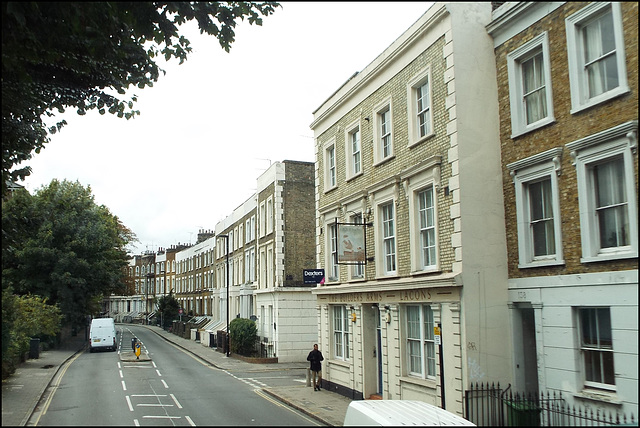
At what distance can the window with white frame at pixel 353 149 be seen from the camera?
21.3 meters

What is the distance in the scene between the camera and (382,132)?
64.3 ft

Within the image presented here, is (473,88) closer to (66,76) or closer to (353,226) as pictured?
(353,226)

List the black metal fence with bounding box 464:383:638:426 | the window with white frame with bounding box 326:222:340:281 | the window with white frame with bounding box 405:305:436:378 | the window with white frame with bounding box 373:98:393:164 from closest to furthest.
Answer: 1. the black metal fence with bounding box 464:383:638:426
2. the window with white frame with bounding box 405:305:436:378
3. the window with white frame with bounding box 373:98:393:164
4. the window with white frame with bounding box 326:222:340:281

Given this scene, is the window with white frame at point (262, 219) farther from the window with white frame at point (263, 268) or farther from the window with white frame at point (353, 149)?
the window with white frame at point (353, 149)

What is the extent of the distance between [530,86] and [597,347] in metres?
6.18

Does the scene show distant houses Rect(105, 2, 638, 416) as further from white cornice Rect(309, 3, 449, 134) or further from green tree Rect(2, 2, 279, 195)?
green tree Rect(2, 2, 279, 195)

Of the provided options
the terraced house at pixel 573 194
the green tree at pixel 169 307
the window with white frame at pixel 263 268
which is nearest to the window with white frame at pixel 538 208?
the terraced house at pixel 573 194

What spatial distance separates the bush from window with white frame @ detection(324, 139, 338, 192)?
16.5m

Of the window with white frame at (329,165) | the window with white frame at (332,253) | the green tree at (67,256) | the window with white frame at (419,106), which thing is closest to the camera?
the window with white frame at (419,106)

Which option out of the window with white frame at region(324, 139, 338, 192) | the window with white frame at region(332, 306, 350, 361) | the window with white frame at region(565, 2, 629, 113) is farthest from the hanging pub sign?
the window with white frame at region(565, 2, 629, 113)

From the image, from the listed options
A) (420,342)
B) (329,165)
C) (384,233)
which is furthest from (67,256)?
(420,342)

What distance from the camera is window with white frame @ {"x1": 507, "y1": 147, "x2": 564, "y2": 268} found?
12758mm

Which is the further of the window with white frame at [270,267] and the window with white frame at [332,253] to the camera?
the window with white frame at [270,267]

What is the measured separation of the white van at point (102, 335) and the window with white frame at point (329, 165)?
2630 cm
